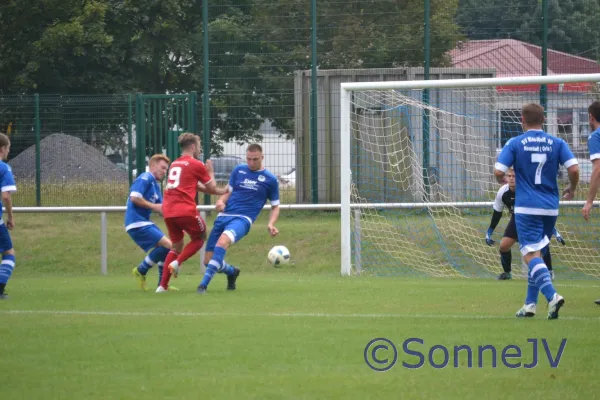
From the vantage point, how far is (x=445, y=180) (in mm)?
15633

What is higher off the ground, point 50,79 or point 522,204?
point 50,79

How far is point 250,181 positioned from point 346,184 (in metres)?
2.28

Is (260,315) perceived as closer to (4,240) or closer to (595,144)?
(4,240)

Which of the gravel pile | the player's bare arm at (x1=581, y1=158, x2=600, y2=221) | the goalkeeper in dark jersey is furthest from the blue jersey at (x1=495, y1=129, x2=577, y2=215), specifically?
the gravel pile

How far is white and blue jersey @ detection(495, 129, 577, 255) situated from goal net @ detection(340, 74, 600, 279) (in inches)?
228

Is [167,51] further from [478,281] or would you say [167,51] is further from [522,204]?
[522,204]

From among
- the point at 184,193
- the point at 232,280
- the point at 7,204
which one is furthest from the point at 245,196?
the point at 7,204

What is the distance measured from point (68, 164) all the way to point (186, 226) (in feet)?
28.0

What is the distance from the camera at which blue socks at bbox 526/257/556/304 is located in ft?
27.8

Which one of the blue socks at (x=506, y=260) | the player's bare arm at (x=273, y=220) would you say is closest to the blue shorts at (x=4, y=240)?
the player's bare arm at (x=273, y=220)

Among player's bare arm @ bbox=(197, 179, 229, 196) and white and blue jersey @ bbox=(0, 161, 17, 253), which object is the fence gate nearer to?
player's bare arm @ bbox=(197, 179, 229, 196)

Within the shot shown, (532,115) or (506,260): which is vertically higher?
(532,115)

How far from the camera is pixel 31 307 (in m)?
10.3

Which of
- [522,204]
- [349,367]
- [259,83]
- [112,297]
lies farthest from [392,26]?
[349,367]
